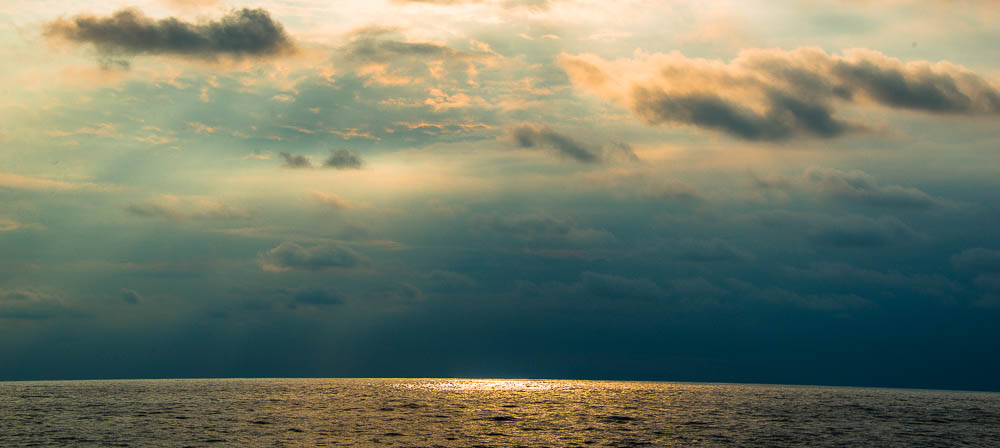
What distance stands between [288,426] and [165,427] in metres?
18.3

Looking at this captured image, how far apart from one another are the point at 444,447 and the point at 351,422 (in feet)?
127

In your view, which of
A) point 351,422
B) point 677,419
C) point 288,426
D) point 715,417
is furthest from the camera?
point 715,417

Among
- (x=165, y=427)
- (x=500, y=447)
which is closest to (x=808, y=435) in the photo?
(x=500, y=447)

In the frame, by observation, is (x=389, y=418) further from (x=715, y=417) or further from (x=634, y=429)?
(x=715, y=417)

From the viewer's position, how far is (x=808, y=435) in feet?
366

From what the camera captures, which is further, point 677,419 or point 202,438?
point 677,419

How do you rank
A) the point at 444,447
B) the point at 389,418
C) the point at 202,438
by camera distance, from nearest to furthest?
the point at 444,447 → the point at 202,438 → the point at 389,418

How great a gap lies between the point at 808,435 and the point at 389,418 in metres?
71.1

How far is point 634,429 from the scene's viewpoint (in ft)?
382

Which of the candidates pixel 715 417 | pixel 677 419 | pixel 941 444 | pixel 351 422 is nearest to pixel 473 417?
pixel 351 422

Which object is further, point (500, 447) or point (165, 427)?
point (165, 427)

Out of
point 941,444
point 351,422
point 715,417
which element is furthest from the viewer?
point 715,417

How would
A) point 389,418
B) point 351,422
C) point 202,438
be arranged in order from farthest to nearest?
point 389,418 → point 351,422 → point 202,438

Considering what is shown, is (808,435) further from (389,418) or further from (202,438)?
(202,438)
